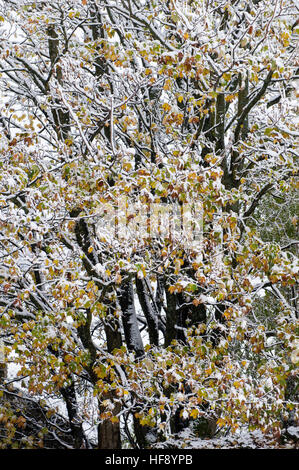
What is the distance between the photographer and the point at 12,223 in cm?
668

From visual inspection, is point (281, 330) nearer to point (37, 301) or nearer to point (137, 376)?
point (137, 376)

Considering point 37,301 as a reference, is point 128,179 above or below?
above

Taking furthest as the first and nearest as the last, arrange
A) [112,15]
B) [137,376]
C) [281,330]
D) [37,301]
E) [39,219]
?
[112,15] < [37,301] < [137,376] < [281,330] < [39,219]

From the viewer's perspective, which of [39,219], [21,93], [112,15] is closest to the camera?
[39,219]

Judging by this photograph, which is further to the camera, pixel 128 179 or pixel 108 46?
pixel 108 46

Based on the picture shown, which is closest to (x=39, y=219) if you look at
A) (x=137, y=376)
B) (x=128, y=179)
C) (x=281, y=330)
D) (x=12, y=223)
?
(x=12, y=223)

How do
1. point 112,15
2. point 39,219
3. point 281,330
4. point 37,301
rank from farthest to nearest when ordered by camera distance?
point 112,15 < point 37,301 < point 281,330 < point 39,219

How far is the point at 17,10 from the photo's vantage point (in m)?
9.01
